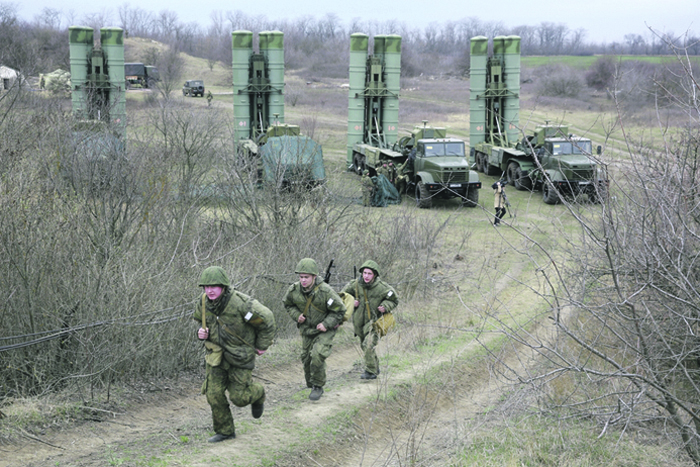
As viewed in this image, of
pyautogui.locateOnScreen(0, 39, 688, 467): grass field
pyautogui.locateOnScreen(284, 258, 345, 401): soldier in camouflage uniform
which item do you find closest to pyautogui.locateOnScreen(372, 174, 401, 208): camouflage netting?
pyautogui.locateOnScreen(0, 39, 688, 467): grass field

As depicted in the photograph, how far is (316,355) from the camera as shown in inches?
329

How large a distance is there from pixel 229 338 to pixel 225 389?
1.71 ft

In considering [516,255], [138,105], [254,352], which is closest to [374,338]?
[254,352]

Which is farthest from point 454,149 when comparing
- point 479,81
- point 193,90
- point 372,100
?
point 193,90

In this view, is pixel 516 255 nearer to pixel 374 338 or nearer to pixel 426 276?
pixel 426 276

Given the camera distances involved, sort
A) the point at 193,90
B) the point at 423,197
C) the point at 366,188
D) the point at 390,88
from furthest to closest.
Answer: the point at 193,90 < the point at 390,88 < the point at 423,197 < the point at 366,188

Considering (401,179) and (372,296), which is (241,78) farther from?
(372,296)

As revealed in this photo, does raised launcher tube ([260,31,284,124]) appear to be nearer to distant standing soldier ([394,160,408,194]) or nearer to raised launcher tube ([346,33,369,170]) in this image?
raised launcher tube ([346,33,369,170])

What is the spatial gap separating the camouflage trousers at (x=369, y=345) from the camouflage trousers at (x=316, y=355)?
0.75 metres

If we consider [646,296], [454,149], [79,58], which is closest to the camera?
[646,296]

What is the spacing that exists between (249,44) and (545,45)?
105 m

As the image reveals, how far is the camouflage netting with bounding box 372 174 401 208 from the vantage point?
22.0 meters

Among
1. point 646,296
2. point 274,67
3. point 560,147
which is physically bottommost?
point 560,147

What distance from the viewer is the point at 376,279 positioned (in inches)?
361
